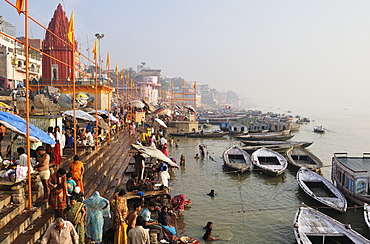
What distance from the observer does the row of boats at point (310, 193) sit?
29.4 feet

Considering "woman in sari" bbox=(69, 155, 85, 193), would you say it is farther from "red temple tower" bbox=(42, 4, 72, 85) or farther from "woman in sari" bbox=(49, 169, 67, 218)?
"red temple tower" bbox=(42, 4, 72, 85)

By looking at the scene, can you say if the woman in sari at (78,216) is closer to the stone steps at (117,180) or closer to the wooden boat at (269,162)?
the stone steps at (117,180)

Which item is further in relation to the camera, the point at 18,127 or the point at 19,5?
the point at 18,127

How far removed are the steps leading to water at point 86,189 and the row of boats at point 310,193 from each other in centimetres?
599

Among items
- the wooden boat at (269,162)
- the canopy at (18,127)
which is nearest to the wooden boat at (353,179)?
the wooden boat at (269,162)

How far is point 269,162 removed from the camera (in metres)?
19.7

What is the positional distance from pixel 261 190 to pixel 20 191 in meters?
11.5

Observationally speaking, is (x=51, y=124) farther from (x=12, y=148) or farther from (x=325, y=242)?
(x=325, y=242)

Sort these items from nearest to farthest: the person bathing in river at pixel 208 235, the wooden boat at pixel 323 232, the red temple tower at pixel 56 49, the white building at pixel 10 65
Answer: the wooden boat at pixel 323 232 < the person bathing in river at pixel 208 235 < the red temple tower at pixel 56 49 < the white building at pixel 10 65

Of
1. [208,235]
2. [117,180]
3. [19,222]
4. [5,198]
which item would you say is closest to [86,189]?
[117,180]

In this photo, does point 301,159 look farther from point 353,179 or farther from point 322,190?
point 353,179

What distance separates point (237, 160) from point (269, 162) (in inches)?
80.0

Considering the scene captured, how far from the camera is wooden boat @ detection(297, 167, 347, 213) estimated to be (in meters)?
11.9

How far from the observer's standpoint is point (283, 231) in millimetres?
10461
